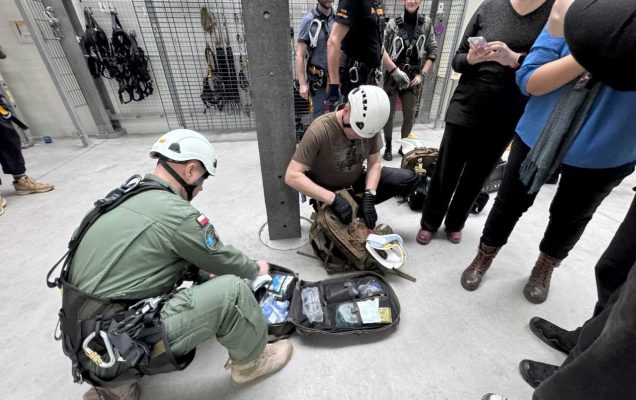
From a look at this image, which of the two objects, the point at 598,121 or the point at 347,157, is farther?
the point at 347,157

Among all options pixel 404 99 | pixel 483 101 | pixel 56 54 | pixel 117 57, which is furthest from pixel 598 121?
pixel 56 54

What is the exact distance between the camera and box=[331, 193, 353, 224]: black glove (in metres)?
1.63

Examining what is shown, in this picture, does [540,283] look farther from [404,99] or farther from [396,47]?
[396,47]

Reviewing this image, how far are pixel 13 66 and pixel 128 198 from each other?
475 centimetres

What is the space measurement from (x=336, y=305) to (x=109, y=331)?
0.96 metres

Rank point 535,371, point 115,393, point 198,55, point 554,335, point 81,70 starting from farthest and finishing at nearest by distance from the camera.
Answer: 1. point 198,55
2. point 81,70
3. point 554,335
4. point 535,371
5. point 115,393

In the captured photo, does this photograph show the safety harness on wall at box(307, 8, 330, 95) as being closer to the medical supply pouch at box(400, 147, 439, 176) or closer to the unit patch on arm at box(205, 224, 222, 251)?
the medical supply pouch at box(400, 147, 439, 176)

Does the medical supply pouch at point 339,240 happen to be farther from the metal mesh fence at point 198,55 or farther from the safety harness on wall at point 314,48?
the metal mesh fence at point 198,55

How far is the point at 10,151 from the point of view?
264 centimetres

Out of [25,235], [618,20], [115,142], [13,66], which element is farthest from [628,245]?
[13,66]

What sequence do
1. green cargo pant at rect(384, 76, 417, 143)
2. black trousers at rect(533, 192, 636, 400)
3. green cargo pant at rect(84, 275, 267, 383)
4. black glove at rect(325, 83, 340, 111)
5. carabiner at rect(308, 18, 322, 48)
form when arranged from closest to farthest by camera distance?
black trousers at rect(533, 192, 636, 400) → green cargo pant at rect(84, 275, 267, 383) → black glove at rect(325, 83, 340, 111) → carabiner at rect(308, 18, 322, 48) → green cargo pant at rect(384, 76, 417, 143)

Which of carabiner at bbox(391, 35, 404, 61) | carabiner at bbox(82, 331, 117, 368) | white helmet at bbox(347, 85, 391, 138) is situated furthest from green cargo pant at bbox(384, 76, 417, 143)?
carabiner at bbox(82, 331, 117, 368)

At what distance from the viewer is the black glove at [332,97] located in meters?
2.69

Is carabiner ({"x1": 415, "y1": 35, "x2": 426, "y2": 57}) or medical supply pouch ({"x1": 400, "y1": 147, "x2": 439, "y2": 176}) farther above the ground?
carabiner ({"x1": 415, "y1": 35, "x2": 426, "y2": 57})
